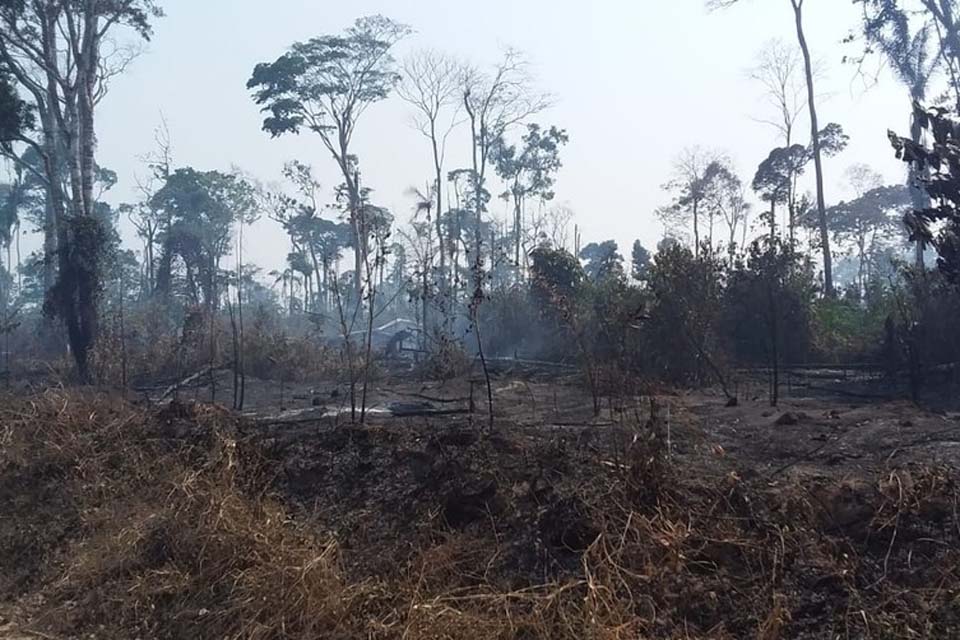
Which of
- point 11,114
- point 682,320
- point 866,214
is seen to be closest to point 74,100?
point 11,114

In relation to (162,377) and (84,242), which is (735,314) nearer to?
(162,377)

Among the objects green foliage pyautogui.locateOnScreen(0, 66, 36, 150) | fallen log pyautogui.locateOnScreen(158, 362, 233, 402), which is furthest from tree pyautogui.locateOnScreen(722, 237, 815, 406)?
green foliage pyautogui.locateOnScreen(0, 66, 36, 150)

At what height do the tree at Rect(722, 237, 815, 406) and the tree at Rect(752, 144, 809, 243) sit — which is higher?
the tree at Rect(752, 144, 809, 243)

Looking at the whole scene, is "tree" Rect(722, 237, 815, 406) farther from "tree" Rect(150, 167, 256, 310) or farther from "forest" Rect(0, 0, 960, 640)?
"tree" Rect(150, 167, 256, 310)

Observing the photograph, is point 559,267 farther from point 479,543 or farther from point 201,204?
point 201,204

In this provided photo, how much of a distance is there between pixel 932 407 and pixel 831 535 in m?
6.90

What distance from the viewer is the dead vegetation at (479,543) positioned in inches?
191

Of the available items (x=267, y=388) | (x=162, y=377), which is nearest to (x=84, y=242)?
(x=162, y=377)

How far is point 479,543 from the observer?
5.82 meters

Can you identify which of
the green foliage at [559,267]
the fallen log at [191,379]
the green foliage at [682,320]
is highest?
the green foliage at [559,267]

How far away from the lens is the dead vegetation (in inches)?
191

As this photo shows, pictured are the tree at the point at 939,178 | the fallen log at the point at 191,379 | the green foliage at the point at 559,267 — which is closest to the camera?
the tree at the point at 939,178

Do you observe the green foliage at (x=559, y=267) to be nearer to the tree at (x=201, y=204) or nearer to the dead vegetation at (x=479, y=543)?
the dead vegetation at (x=479, y=543)

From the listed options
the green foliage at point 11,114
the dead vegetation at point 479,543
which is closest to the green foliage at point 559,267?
the green foliage at point 11,114
